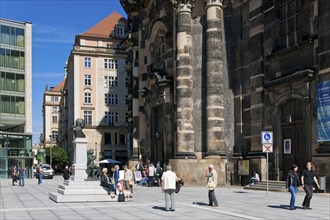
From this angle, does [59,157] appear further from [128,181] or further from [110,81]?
[128,181]

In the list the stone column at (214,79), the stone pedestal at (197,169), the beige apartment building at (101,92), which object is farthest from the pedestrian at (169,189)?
the beige apartment building at (101,92)

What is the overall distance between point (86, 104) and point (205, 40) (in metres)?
55.1


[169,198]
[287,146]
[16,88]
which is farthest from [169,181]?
[16,88]

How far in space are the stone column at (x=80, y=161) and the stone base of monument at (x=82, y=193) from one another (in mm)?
281

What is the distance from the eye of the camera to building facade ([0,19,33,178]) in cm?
6216

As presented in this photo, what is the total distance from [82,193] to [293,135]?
483 inches

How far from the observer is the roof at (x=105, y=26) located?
91.4 m

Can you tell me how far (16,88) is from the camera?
64938mm

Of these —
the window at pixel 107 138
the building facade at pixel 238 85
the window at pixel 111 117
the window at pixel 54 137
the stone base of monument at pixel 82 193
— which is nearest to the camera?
the stone base of monument at pixel 82 193

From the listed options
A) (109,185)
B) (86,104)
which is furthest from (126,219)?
(86,104)

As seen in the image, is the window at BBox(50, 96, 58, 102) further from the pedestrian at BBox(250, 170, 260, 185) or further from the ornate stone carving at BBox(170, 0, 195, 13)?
the pedestrian at BBox(250, 170, 260, 185)

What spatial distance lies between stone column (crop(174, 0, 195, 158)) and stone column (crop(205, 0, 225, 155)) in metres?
1.56

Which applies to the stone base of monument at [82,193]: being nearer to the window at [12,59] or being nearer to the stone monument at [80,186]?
the stone monument at [80,186]

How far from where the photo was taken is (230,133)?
34094 millimetres
